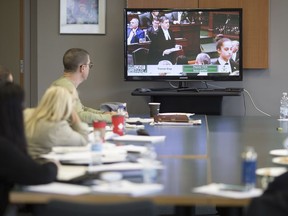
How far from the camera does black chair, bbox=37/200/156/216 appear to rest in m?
1.92

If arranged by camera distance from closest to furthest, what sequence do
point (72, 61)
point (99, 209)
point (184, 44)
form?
point (99, 209), point (72, 61), point (184, 44)

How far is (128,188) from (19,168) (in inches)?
18.1

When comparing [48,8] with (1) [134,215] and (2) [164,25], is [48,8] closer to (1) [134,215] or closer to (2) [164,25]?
(2) [164,25]

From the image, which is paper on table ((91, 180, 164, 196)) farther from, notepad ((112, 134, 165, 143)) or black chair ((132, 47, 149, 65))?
black chair ((132, 47, 149, 65))

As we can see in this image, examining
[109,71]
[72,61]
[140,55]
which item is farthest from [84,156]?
[109,71]

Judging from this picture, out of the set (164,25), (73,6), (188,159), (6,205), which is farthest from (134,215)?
(73,6)

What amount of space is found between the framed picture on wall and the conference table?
7.93 ft

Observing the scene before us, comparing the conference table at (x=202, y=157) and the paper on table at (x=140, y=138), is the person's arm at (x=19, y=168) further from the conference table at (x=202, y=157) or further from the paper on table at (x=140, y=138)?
the paper on table at (x=140, y=138)

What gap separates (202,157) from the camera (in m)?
3.13

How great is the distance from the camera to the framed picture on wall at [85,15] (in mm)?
7090

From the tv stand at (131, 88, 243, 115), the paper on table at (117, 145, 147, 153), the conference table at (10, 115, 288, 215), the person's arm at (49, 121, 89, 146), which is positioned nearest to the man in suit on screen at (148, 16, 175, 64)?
the tv stand at (131, 88, 243, 115)

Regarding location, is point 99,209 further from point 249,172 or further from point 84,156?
point 84,156

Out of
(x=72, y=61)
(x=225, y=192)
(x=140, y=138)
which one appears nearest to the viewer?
(x=225, y=192)

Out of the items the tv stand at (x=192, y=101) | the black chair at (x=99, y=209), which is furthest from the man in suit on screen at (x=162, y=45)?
the black chair at (x=99, y=209)
